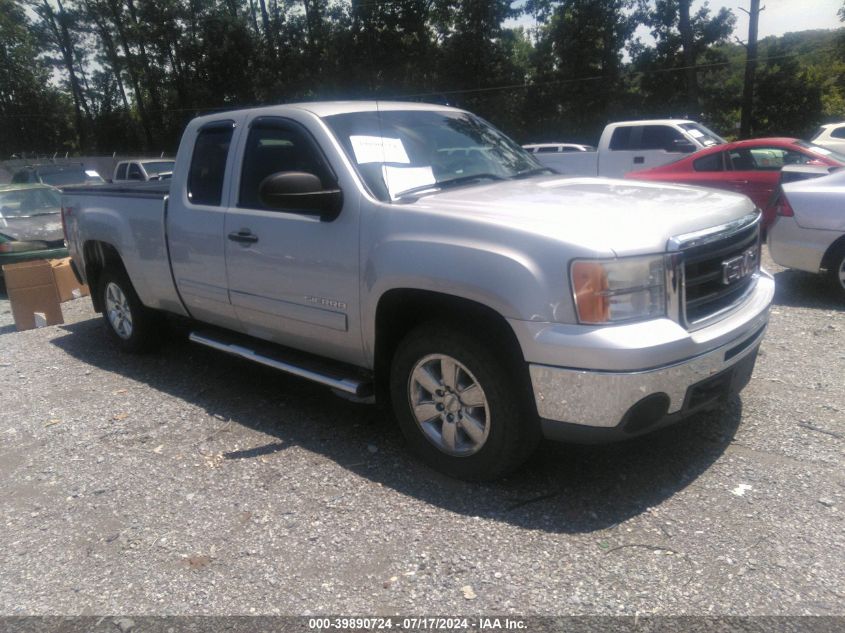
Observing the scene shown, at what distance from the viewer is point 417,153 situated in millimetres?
4051

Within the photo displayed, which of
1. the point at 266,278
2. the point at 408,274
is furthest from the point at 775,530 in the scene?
the point at 266,278

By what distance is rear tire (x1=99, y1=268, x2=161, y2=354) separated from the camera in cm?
584

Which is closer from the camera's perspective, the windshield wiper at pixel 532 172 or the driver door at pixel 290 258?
the driver door at pixel 290 258

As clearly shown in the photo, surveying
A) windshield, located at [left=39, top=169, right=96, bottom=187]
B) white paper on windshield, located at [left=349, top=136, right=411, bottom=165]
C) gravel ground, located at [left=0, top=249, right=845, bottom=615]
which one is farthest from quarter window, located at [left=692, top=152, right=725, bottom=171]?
windshield, located at [left=39, top=169, right=96, bottom=187]

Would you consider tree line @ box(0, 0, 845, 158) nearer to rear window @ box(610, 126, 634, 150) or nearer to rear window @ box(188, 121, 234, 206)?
rear window @ box(610, 126, 634, 150)

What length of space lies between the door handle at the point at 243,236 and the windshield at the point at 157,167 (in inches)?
522

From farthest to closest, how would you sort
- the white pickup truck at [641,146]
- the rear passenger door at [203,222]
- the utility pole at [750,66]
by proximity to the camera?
the utility pole at [750,66] < the white pickup truck at [641,146] < the rear passenger door at [203,222]

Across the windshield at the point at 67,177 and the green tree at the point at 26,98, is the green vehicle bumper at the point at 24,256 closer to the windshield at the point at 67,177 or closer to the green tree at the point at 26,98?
the windshield at the point at 67,177

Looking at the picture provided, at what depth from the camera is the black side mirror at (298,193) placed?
3.62 metres

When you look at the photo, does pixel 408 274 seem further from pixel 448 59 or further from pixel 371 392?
pixel 448 59

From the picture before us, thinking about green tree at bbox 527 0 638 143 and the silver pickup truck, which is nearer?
the silver pickup truck

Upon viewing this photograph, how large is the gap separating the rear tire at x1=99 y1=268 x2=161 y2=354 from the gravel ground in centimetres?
114

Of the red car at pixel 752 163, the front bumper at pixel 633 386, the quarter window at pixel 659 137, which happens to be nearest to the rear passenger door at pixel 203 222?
the front bumper at pixel 633 386

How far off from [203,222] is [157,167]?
13539 mm
